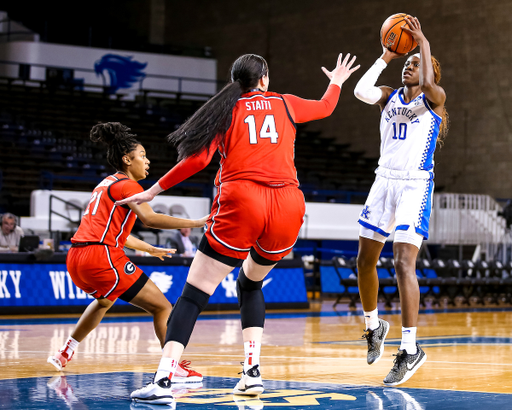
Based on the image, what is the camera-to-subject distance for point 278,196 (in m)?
3.79

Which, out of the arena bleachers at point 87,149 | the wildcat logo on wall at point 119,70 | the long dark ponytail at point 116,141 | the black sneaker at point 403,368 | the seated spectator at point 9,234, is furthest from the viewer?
the wildcat logo on wall at point 119,70

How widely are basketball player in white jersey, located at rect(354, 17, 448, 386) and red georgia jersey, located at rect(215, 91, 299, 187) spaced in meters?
1.04

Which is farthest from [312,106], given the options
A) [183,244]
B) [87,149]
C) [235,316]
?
[87,149]

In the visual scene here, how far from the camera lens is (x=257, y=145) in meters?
3.79

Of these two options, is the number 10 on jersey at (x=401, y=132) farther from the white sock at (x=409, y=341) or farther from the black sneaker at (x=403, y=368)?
the black sneaker at (x=403, y=368)

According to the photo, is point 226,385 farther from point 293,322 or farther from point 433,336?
point 293,322

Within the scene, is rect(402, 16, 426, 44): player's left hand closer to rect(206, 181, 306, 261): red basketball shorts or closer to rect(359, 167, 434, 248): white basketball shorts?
rect(359, 167, 434, 248): white basketball shorts

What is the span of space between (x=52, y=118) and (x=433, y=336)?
14.6 metres

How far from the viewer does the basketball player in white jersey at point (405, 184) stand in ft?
14.8

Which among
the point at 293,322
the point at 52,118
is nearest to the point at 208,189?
the point at 52,118

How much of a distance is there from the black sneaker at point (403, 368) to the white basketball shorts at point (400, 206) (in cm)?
68

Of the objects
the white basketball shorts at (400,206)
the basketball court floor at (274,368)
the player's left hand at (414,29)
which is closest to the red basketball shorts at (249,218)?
the basketball court floor at (274,368)

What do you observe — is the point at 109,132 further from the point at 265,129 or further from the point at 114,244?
the point at 265,129

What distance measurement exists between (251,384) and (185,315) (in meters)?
0.57
